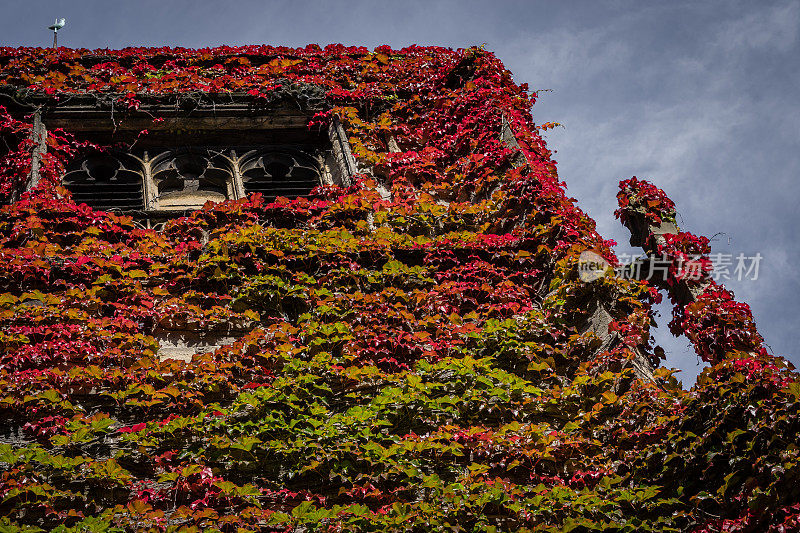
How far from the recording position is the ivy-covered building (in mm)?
7332

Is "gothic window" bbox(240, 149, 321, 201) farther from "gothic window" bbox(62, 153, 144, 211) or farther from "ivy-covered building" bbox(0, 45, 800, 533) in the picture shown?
"gothic window" bbox(62, 153, 144, 211)

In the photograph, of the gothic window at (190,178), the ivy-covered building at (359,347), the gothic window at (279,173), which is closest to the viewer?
the ivy-covered building at (359,347)

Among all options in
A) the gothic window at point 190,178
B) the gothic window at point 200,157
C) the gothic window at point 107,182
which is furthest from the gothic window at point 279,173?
the gothic window at point 107,182

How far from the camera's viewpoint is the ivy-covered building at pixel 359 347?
733 centimetres

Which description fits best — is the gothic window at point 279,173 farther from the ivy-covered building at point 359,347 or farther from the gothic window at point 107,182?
the gothic window at point 107,182

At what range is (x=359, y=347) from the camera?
8914 millimetres

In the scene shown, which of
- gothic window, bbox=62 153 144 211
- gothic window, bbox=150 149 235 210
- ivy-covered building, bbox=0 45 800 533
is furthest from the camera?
gothic window, bbox=150 149 235 210

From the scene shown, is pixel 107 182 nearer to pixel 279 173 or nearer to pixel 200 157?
Result: pixel 200 157

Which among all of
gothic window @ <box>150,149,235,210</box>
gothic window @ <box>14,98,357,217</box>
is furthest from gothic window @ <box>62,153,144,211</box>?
gothic window @ <box>150,149,235,210</box>

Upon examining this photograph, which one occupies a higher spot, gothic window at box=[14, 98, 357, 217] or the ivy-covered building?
gothic window at box=[14, 98, 357, 217]

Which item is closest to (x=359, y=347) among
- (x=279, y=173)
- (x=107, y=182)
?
(x=279, y=173)

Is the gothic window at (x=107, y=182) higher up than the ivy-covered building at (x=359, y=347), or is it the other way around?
the gothic window at (x=107, y=182)

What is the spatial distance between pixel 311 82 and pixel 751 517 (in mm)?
8316

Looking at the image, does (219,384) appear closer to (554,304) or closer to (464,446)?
(464,446)
